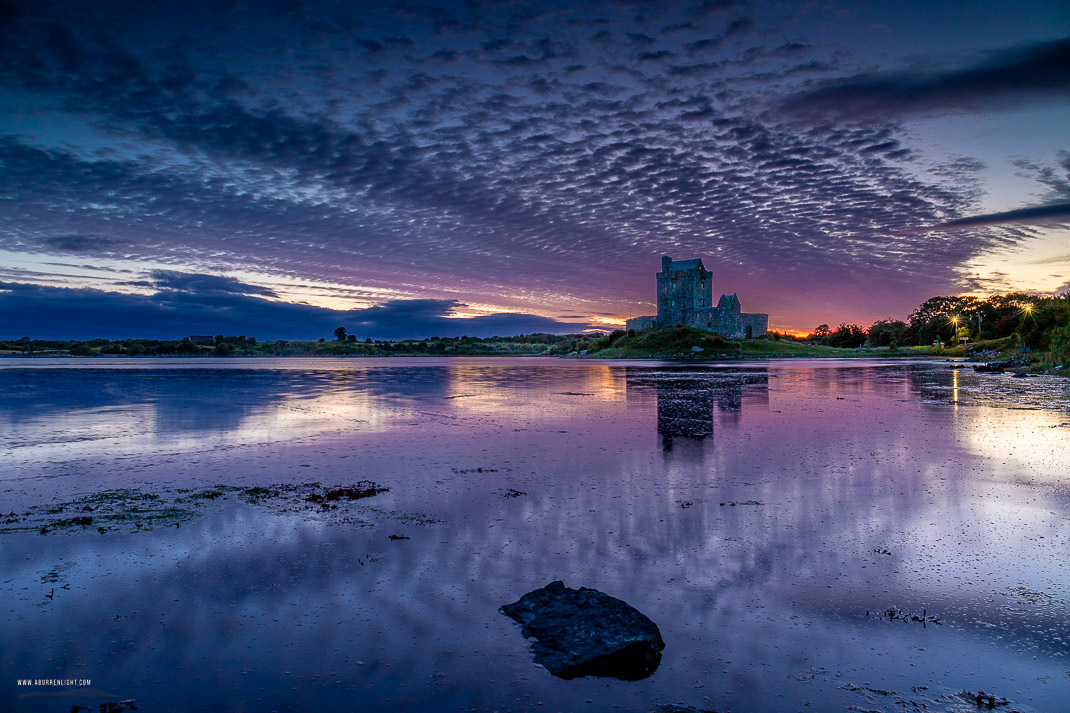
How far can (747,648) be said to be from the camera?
5.57m

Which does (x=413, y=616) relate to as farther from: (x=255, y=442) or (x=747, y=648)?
(x=255, y=442)

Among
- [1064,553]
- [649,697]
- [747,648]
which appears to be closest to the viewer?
[649,697]

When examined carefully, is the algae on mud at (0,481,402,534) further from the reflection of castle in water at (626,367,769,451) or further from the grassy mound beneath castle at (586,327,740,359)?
the grassy mound beneath castle at (586,327,740,359)

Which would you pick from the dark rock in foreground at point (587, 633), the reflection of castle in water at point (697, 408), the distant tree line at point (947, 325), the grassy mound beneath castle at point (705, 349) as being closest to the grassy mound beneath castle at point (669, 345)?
the grassy mound beneath castle at point (705, 349)

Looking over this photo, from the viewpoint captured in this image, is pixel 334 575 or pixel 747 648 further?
pixel 334 575

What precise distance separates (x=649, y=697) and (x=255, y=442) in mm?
16793

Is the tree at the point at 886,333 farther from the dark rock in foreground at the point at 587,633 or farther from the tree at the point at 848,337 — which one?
the dark rock in foreground at the point at 587,633

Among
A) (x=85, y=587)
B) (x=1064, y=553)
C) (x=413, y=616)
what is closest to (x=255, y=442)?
(x=85, y=587)

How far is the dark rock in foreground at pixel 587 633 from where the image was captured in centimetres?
532

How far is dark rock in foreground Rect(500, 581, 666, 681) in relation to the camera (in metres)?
5.32

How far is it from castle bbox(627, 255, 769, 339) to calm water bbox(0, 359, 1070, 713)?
428 ft

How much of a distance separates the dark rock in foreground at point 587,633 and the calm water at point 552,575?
170 millimetres

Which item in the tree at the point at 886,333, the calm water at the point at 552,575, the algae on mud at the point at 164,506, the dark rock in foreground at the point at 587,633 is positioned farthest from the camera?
the tree at the point at 886,333

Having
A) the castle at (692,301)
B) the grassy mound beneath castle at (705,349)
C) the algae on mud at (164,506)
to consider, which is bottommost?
the algae on mud at (164,506)
